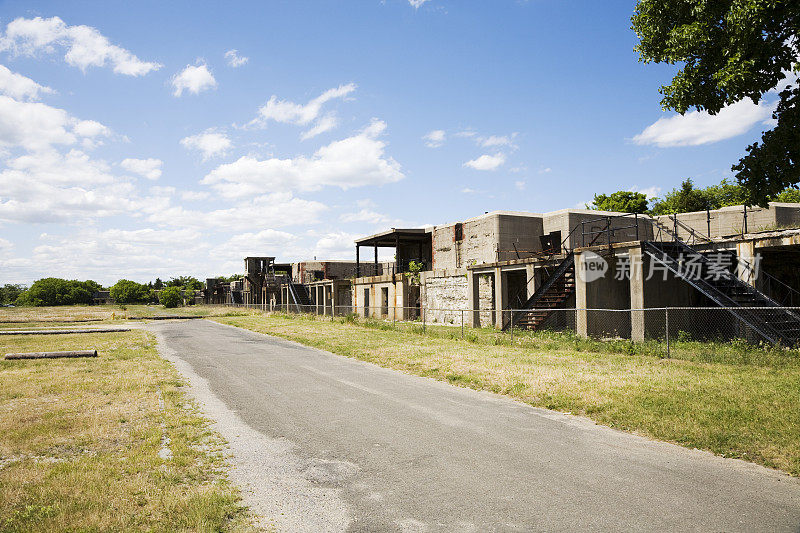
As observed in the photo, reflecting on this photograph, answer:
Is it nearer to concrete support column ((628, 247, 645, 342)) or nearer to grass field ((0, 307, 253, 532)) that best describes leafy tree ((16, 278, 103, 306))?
grass field ((0, 307, 253, 532))

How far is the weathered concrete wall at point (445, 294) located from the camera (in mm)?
31033

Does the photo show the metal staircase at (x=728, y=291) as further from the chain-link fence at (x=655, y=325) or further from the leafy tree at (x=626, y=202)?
the leafy tree at (x=626, y=202)

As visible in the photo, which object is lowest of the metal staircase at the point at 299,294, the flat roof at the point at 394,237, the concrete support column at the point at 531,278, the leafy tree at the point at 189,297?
the leafy tree at the point at 189,297

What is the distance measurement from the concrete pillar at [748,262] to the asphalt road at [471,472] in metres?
14.0

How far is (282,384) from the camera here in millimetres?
12219

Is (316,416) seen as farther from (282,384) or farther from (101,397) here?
(101,397)

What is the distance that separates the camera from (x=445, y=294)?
107ft

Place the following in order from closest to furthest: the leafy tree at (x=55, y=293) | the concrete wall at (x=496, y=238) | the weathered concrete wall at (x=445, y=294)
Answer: the concrete wall at (x=496, y=238) < the weathered concrete wall at (x=445, y=294) < the leafy tree at (x=55, y=293)

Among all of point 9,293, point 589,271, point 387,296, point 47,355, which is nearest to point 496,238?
point 589,271

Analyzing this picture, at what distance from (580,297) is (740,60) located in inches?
539

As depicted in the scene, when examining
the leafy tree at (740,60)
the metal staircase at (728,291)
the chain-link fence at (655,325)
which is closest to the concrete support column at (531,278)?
the chain-link fence at (655,325)

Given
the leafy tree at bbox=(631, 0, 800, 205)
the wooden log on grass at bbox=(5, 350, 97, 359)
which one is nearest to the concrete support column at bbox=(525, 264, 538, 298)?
the leafy tree at bbox=(631, 0, 800, 205)

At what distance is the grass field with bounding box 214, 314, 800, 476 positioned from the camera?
24.1 feet

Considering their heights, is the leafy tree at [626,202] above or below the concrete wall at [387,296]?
above
